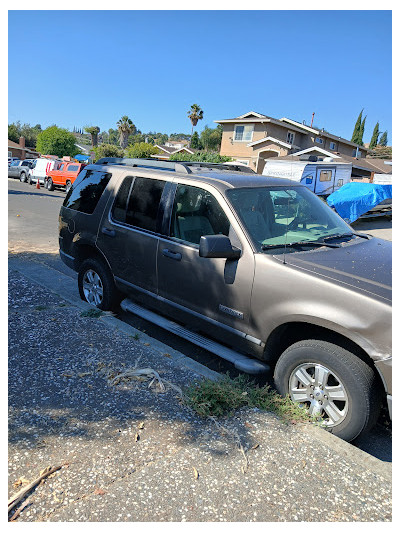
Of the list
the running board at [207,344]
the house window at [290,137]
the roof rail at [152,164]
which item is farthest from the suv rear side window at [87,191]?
the house window at [290,137]

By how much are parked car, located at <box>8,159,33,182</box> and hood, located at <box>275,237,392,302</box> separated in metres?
30.5

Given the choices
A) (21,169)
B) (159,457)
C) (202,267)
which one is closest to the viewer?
(159,457)

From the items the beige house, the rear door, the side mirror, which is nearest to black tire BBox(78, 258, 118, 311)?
the rear door

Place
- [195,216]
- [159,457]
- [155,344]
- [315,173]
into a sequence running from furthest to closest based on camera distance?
[315,173] < [155,344] < [195,216] < [159,457]

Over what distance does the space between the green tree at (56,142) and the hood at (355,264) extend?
59809 mm

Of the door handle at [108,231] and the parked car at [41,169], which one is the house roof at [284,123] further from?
the door handle at [108,231]

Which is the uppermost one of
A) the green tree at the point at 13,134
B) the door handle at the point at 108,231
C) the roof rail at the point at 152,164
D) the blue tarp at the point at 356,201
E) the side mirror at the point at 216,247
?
the green tree at the point at 13,134

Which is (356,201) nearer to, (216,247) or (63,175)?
(216,247)

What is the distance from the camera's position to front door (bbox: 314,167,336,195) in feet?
64.8

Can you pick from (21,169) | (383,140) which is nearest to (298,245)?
(21,169)

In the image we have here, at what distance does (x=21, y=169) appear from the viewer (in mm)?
31266

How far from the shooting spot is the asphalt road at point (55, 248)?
10.8ft

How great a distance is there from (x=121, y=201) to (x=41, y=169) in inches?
990
